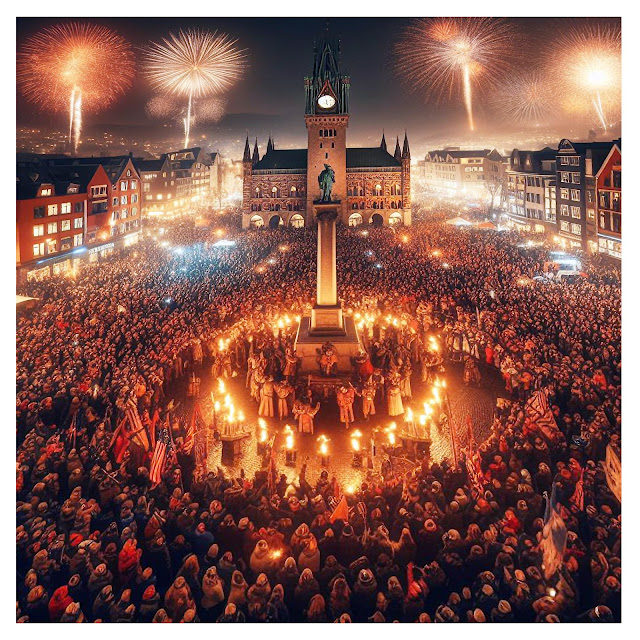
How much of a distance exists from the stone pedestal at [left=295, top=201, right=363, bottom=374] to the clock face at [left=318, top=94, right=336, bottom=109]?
115ft

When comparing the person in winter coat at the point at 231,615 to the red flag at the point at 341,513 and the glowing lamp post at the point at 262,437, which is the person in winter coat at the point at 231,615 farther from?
the glowing lamp post at the point at 262,437

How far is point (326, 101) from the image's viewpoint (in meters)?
45.9

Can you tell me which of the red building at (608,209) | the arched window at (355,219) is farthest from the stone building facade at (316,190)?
the red building at (608,209)

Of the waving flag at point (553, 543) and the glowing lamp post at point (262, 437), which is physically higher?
the glowing lamp post at point (262, 437)

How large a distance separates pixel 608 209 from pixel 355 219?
33175mm

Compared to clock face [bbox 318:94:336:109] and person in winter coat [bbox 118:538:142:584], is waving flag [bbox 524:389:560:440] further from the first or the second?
clock face [bbox 318:94:336:109]

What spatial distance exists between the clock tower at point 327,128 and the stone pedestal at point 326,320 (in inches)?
1151

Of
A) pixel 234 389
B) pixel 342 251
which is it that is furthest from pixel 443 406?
pixel 342 251

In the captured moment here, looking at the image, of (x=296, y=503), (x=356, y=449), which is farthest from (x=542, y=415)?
(x=296, y=503)

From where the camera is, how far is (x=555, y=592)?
6598 millimetres

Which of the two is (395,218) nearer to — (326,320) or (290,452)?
(326,320)

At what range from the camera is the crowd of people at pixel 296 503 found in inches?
265

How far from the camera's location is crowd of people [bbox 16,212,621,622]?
22.1 feet

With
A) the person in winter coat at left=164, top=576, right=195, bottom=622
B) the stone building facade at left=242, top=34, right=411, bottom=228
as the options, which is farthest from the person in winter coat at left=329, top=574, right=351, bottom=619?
the stone building facade at left=242, top=34, right=411, bottom=228
